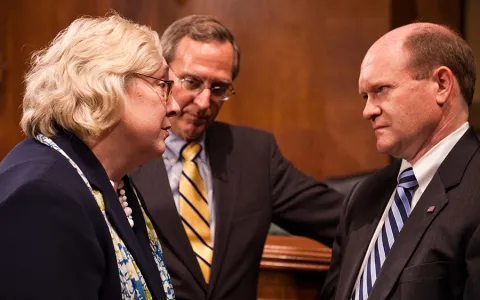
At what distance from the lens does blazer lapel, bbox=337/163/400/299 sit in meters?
2.37

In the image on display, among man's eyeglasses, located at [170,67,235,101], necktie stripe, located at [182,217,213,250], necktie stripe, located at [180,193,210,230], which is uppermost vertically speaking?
man's eyeglasses, located at [170,67,235,101]

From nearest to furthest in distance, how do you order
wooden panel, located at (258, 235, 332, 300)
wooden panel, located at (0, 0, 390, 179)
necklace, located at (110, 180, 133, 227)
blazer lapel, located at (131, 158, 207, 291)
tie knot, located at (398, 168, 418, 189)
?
necklace, located at (110, 180, 133, 227)
tie knot, located at (398, 168, 418, 189)
blazer lapel, located at (131, 158, 207, 291)
wooden panel, located at (258, 235, 332, 300)
wooden panel, located at (0, 0, 390, 179)

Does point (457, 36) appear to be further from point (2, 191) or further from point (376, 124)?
point (2, 191)

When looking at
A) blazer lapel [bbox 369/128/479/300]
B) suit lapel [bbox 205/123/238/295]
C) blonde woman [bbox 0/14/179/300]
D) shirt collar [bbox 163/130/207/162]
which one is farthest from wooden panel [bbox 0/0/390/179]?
blonde woman [bbox 0/14/179/300]

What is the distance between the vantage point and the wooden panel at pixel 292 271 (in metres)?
3.05

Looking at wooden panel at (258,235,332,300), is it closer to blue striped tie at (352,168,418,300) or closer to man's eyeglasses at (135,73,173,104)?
blue striped tie at (352,168,418,300)

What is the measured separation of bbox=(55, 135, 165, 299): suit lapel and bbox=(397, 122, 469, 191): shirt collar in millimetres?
822

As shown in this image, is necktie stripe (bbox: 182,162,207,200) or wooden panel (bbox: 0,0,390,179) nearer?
necktie stripe (bbox: 182,162,207,200)

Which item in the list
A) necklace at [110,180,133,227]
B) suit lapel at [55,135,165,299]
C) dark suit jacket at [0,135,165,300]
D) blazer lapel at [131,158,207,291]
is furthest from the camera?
blazer lapel at [131,158,207,291]

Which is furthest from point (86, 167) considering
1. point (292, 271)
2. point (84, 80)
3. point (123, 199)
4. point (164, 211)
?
point (292, 271)

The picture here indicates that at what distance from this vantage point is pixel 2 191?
5.67ft

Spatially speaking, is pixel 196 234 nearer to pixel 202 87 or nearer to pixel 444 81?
pixel 202 87

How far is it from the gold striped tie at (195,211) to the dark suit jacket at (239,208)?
0.04 metres

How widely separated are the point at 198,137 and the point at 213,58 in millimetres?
291
